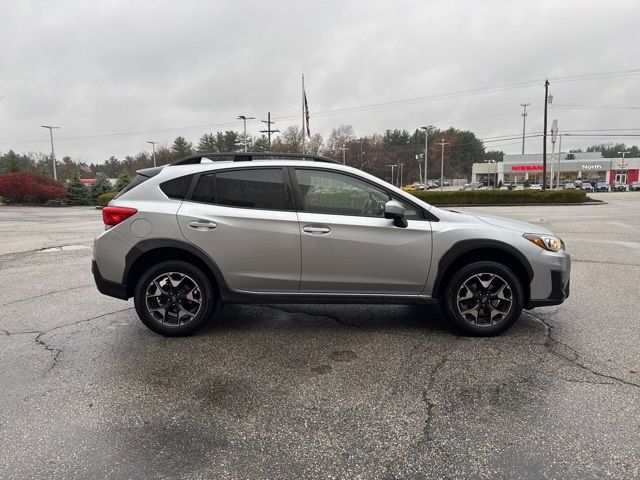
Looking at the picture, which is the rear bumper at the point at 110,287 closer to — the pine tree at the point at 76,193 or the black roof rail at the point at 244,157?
the black roof rail at the point at 244,157

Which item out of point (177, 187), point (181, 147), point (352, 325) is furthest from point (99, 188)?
point (181, 147)

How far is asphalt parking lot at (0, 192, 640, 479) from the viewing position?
2.44 meters

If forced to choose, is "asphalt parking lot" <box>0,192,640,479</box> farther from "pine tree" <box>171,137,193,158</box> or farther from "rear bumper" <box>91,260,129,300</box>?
"pine tree" <box>171,137,193,158</box>

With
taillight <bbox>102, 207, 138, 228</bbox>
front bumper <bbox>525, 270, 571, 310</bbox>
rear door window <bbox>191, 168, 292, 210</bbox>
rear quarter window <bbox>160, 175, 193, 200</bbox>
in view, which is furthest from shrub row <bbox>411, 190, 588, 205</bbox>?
taillight <bbox>102, 207, 138, 228</bbox>

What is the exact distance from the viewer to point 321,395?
3174 mm

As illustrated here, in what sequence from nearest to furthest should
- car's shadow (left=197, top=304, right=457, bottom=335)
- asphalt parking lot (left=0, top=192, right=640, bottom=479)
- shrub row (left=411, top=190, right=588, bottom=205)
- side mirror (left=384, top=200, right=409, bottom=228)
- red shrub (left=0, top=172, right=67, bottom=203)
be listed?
asphalt parking lot (left=0, top=192, right=640, bottom=479), side mirror (left=384, top=200, right=409, bottom=228), car's shadow (left=197, top=304, right=457, bottom=335), shrub row (left=411, top=190, right=588, bottom=205), red shrub (left=0, top=172, right=67, bottom=203)

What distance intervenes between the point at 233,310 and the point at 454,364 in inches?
106

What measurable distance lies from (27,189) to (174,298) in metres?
38.0

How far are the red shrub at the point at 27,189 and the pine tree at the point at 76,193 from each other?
48 centimetres

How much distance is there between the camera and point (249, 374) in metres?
3.54

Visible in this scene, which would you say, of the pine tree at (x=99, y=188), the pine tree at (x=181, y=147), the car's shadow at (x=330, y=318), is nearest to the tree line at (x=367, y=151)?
the pine tree at (x=181, y=147)

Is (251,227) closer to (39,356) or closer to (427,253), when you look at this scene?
(427,253)

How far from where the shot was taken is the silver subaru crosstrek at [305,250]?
4.15 meters

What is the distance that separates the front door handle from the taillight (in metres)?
1.64
